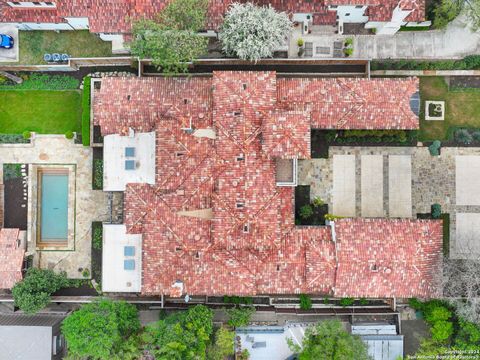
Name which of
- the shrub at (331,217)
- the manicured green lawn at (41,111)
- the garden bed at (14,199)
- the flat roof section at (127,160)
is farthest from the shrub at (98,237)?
the shrub at (331,217)

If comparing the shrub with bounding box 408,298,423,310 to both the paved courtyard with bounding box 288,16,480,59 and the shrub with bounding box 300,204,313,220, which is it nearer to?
the shrub with bounding box 300,204,313,220

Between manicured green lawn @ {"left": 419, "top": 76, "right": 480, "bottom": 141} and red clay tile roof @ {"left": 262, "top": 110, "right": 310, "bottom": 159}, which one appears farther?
manicured green lawn @ {"left": 419, "top": 76, "right": 480, "bottom": 141}

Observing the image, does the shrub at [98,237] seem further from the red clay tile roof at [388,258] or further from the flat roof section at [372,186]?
the flat roof section at [372,186]

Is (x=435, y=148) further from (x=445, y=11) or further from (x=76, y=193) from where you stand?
(x=76, y=193)

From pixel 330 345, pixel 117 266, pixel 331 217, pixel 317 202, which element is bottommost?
pixel 330 345

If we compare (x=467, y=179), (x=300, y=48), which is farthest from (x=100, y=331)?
(x=467, y=179)

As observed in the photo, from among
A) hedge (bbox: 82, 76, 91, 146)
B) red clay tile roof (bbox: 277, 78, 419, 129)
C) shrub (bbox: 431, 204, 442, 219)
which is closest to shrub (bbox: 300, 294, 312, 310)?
shrub (bbox: 431, 204, 442, 219)
